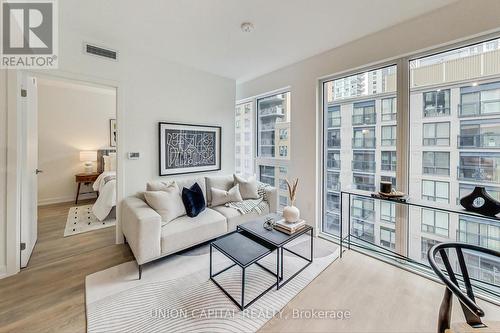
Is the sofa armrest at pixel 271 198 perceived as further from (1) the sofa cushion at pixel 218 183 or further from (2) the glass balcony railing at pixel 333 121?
(2) the glass balcony railing at pixel 333 121

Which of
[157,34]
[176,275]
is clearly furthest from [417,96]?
[176,275]

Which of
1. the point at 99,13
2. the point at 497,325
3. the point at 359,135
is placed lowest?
the point at 497,325

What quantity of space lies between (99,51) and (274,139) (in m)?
2.81

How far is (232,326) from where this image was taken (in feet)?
5.07

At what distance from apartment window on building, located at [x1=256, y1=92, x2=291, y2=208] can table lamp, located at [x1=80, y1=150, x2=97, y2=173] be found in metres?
3.91

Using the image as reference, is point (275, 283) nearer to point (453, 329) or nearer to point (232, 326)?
point (232, 326)

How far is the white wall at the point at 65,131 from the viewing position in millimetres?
4566

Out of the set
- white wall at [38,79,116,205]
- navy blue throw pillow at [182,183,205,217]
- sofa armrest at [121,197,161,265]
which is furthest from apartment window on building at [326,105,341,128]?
white wall at [38,79,116,205]

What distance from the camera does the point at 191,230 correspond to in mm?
2416

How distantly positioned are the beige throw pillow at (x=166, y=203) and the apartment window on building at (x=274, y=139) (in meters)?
Answer: 1.85

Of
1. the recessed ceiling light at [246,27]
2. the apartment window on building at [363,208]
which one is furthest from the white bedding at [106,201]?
the apartment window on building at [363,208]

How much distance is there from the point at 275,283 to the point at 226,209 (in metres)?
1.22

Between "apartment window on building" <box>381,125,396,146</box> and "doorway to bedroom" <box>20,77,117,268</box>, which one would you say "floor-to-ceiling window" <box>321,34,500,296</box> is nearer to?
"apartment window on building" <box>381,125,396,146</box>

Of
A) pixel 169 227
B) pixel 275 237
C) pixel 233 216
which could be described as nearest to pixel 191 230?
pixel 169 227
